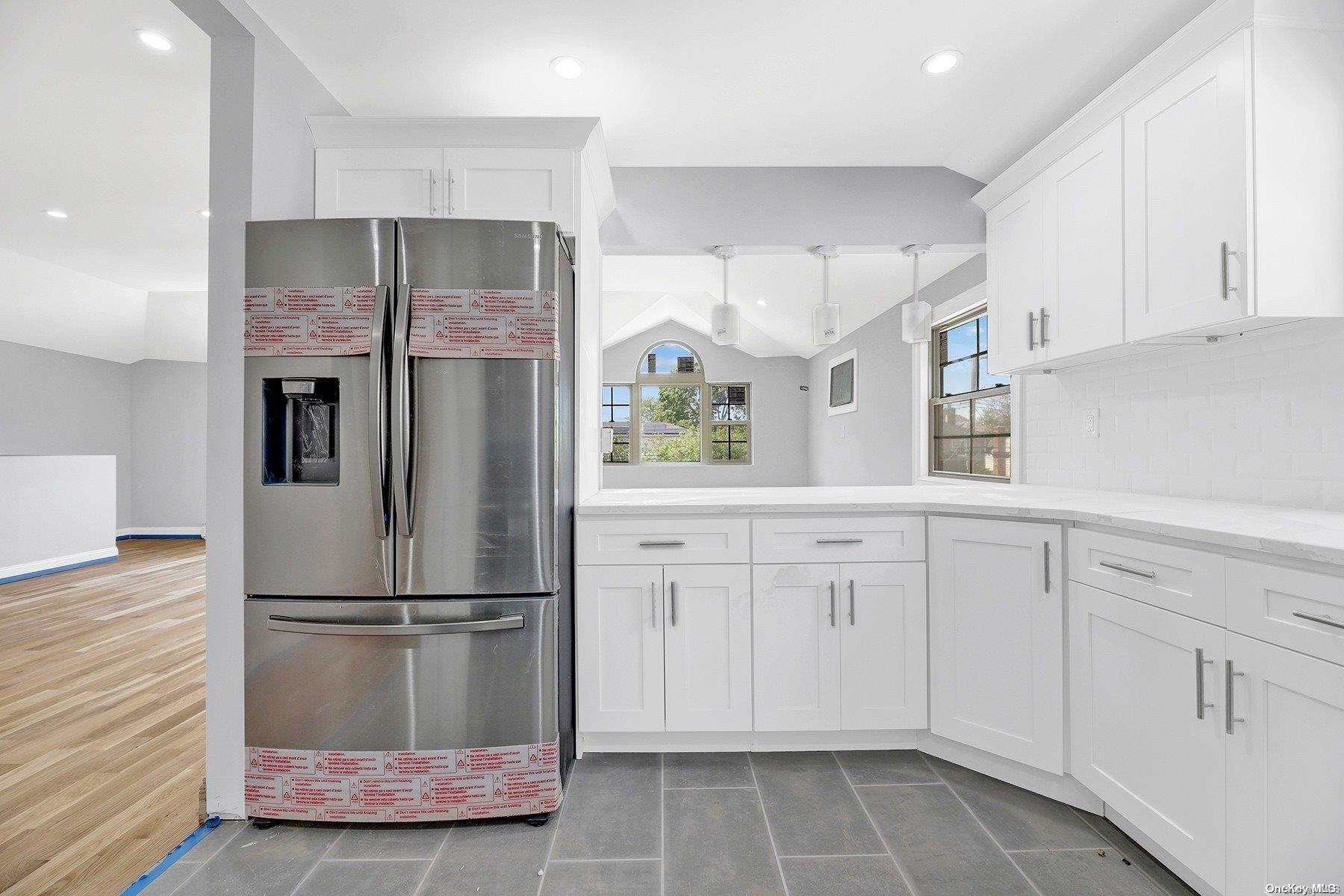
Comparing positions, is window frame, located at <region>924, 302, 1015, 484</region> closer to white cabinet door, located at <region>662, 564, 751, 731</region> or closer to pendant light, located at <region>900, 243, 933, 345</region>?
pendant light, located at <region>900, 243, 933, 345</region>

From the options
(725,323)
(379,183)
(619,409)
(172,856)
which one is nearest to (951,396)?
(725,323)

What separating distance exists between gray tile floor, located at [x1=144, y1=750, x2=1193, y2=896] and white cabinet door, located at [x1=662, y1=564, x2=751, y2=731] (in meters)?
0.20

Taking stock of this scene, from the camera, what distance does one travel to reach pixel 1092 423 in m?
2.53

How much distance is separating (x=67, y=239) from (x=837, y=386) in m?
6.75

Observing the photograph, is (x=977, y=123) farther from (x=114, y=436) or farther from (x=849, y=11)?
(x=114, y=436)

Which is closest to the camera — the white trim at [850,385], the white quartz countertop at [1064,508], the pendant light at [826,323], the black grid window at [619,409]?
the white quartz countertop at [1064,508]

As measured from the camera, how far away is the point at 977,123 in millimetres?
2455

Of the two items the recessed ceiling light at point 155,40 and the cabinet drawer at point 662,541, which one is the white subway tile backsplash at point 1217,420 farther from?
the recessed ceiling light at point 155,40

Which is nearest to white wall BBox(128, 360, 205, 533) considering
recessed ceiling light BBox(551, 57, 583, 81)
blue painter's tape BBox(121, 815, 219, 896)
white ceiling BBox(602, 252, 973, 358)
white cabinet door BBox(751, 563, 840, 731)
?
white ceiling BBox(602, 252, 973, 358)

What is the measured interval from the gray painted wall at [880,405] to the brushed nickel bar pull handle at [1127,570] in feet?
7.16

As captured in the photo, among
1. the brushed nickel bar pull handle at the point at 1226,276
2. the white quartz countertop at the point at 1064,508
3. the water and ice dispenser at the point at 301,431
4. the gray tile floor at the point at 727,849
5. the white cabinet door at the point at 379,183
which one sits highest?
the white cabinet door at the point at 379,183

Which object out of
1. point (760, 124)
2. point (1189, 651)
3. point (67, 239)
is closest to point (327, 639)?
point (1189, 651)

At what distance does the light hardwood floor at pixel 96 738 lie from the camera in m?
1.66

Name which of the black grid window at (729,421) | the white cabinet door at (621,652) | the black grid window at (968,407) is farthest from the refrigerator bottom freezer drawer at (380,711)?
the black grid window at (729,421)
